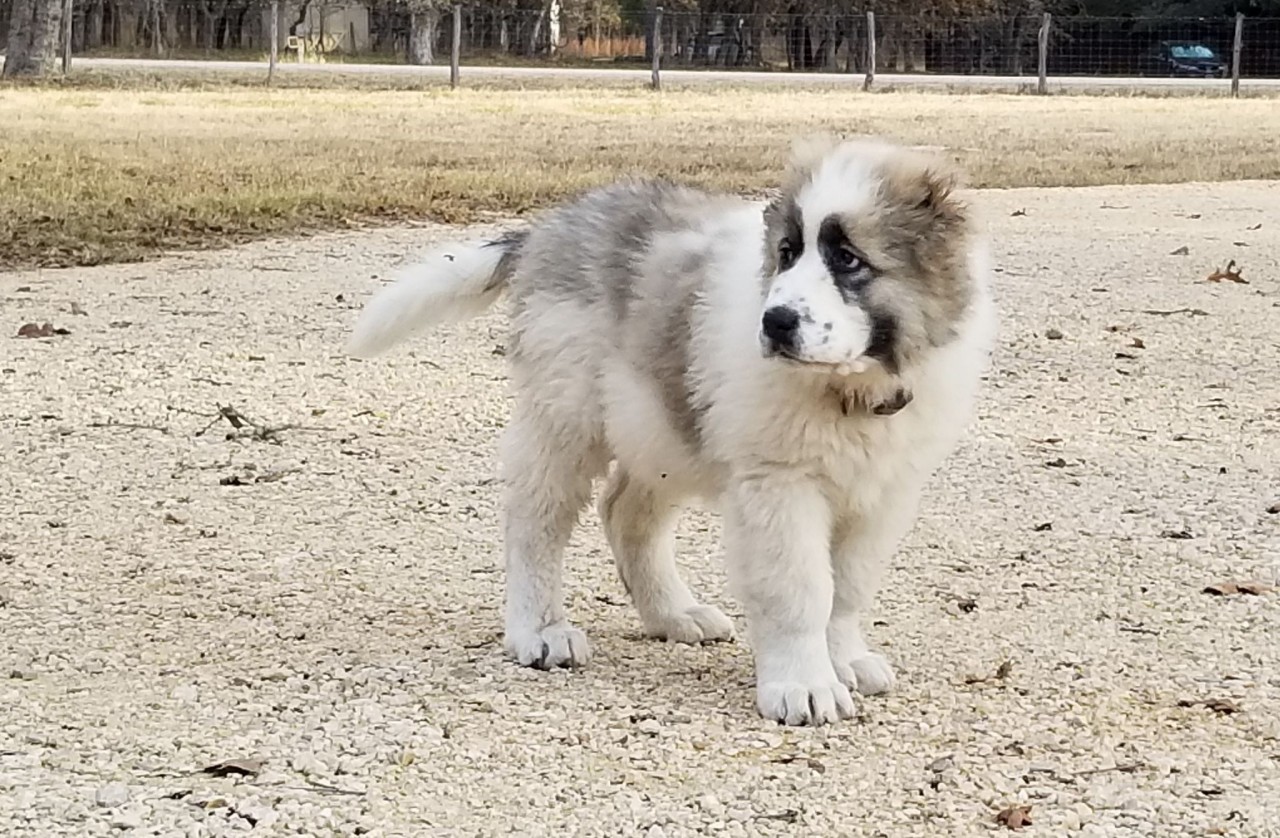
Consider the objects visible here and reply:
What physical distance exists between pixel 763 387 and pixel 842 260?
314 millimetres

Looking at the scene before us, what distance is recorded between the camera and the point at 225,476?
641 cm

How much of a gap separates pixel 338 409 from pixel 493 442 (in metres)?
0.80

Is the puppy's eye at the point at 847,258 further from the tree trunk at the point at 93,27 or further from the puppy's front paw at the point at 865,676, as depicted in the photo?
the tree trunk at the point at 93,27

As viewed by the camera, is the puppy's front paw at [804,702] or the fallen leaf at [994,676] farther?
the fallen leaf at [994,676]

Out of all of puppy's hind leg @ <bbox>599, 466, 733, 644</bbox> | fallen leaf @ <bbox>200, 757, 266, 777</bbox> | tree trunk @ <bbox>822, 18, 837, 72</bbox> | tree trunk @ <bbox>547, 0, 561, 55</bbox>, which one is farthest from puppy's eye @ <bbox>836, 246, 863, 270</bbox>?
tree trunk @ <bbox>547, 0, 561, 55</bbox>

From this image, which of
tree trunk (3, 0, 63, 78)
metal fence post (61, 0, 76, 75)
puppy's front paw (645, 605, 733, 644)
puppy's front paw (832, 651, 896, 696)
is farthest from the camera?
metal fence post (61, 0, 76, 75)

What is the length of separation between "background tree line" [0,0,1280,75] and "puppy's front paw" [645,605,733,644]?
39392 mm

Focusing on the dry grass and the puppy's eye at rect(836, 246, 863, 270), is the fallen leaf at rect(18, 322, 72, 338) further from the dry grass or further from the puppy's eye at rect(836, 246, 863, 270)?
the puppy's eye at rect(836, 246, 863, 270)

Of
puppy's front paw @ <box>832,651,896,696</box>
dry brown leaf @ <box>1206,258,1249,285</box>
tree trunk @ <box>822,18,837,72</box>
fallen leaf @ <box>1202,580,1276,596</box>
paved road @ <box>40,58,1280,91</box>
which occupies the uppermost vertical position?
tree trunk @ <box>822,18,837,72</box>

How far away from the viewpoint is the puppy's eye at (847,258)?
394cm

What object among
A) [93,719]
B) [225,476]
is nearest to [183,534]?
[225,476]

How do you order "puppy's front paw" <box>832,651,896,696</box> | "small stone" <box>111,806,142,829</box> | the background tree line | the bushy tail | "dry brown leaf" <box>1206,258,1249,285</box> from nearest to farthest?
"small stone" <box>111,806,142,829</box> → "puppy's front paw" <box>832,651,896,696</box> → the bushy tail → "dry brown leaf" <box>1206,258,1249,285</box> → the background tree line

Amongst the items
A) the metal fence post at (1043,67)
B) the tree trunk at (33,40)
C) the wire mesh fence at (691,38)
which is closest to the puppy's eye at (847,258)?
the tree trunk at (33,40)

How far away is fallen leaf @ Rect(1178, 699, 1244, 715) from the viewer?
4.26 metres
